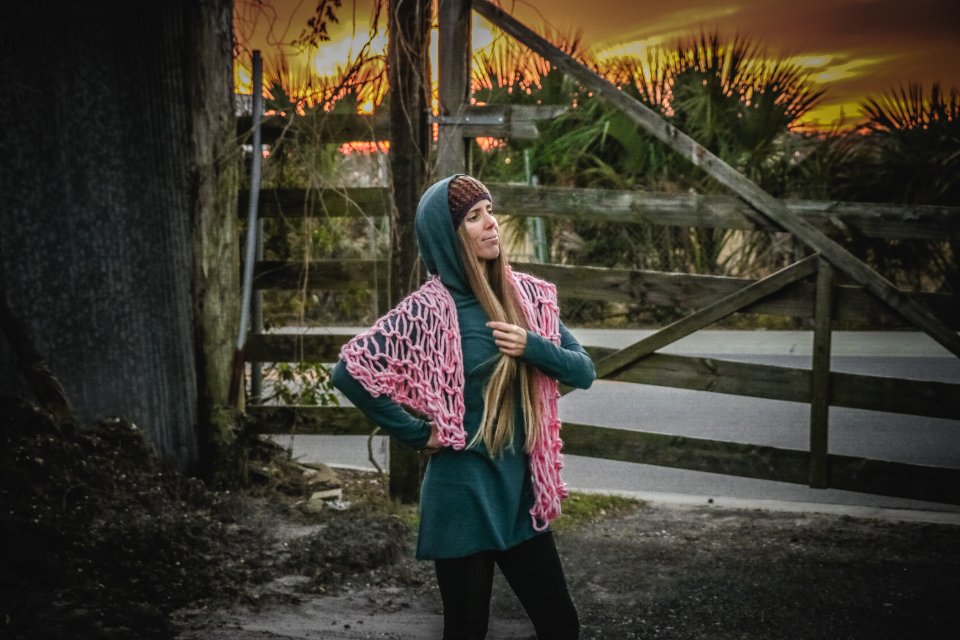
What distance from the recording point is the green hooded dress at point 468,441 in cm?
283

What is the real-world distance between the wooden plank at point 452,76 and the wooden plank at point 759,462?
173cm

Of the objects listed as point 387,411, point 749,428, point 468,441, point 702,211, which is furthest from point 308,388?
point 749,428

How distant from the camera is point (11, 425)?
5266 mm

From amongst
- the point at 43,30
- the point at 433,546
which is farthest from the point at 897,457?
the point at 43,30

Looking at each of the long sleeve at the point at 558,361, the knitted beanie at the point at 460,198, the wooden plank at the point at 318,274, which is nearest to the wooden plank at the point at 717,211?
the wooden plank at the point at 318,274

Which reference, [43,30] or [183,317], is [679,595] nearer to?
[183,317]

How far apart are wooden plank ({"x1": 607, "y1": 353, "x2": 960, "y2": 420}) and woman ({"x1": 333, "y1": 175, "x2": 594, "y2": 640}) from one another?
268 centimetres

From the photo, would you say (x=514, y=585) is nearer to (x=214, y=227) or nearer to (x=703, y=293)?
(x=703, y=293)

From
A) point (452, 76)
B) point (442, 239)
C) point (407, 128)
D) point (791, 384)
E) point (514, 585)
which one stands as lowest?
point (514, 585)

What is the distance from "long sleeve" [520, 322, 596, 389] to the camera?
292 centimetres

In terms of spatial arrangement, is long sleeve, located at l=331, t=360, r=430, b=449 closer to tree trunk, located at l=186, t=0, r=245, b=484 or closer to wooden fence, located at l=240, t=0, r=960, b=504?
wooden fence, located at l=240, t=0, r=960, b=504

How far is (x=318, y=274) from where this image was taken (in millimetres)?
6270

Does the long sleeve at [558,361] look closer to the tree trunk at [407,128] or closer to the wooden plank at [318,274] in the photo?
the tree trunk at [407,128]

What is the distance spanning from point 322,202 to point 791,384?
2997 millimetres
